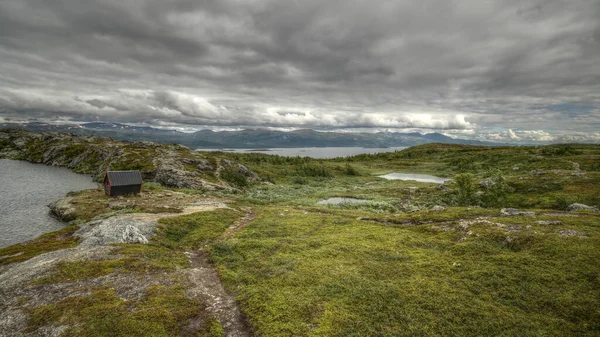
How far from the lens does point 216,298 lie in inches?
690

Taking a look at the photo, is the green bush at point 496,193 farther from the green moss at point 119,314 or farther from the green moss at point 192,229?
the green moss at point 119,314

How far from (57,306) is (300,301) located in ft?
47.9

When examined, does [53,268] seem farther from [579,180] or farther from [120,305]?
[579,180]

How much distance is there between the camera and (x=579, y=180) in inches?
2060

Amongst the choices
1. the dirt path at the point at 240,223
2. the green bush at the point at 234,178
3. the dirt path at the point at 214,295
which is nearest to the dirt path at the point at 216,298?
the dirt path at the point at 214,295

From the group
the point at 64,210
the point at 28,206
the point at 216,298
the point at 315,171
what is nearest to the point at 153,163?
the point at 28,206

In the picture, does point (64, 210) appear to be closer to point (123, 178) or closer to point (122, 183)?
point (122, 183)

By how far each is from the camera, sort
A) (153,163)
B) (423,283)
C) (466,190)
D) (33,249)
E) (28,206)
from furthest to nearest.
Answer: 1. (153,163)
2. (28,206)
3. (466,190)
4. (33,249)
5. (423,283)

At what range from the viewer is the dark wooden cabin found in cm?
5622

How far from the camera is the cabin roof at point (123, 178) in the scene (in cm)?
5647

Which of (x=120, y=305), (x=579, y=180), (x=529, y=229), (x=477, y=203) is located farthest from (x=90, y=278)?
(x=579, y=180)

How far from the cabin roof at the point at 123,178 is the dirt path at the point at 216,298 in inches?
1710

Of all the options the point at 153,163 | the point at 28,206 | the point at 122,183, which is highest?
the point at 153,163

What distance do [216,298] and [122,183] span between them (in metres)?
51.5
